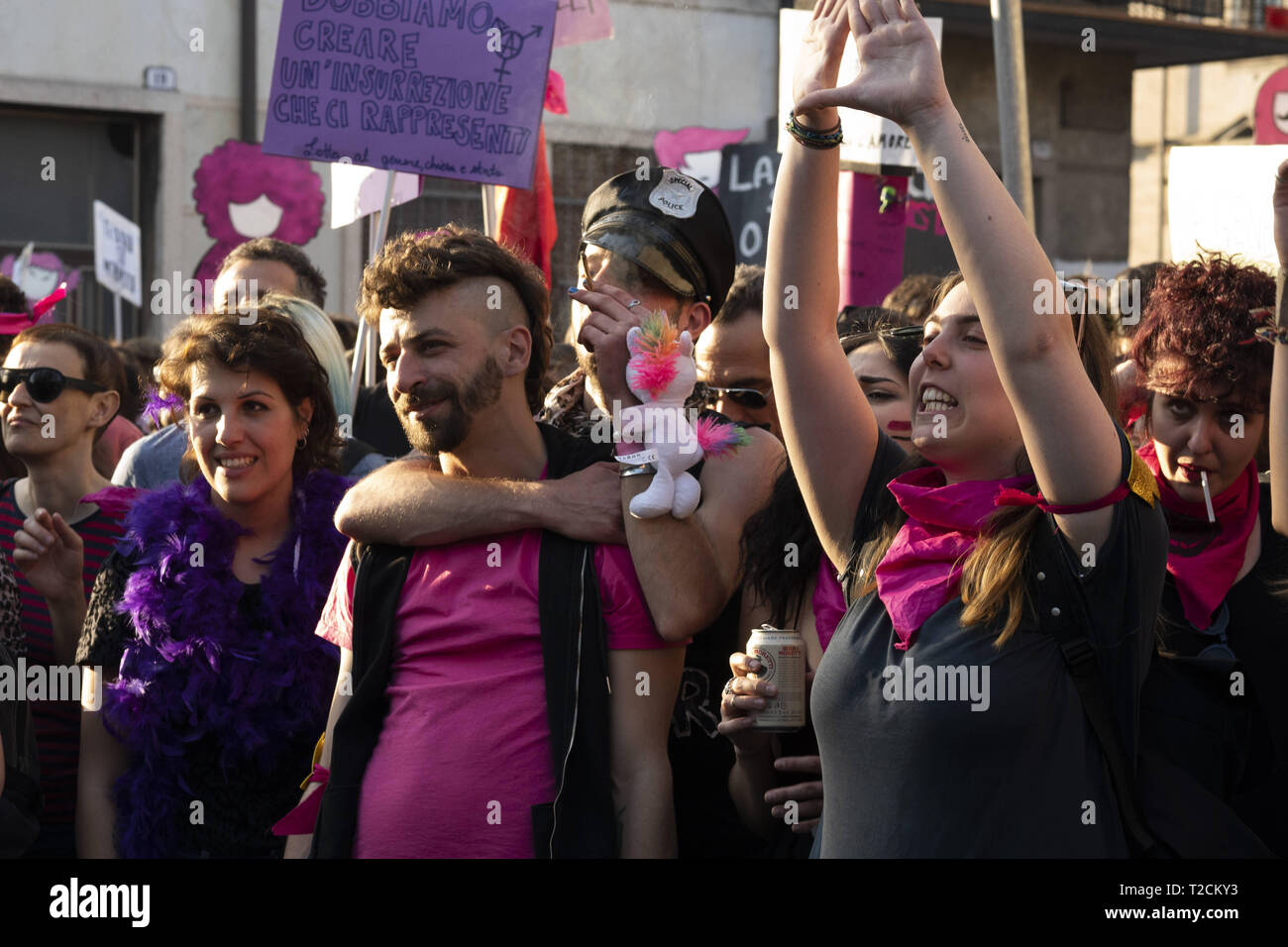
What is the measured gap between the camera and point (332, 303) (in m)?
12.9

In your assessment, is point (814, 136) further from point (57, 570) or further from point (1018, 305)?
point (57, 570)

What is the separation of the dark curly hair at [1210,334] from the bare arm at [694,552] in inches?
30.8

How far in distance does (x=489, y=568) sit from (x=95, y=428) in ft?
5.80

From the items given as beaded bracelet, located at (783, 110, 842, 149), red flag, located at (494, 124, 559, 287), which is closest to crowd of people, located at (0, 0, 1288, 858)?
beaded bracelet, located at (783, 110, 842, 149)

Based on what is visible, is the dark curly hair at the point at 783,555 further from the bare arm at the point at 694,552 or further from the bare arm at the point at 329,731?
the bare arm at the point at 329,731

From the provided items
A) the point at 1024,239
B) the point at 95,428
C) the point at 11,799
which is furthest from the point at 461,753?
the point at 95,428

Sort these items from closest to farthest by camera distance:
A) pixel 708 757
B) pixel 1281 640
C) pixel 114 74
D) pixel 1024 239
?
pixel 1024 239
pixel 1281 640
pixel 708 757
pixel 114 74

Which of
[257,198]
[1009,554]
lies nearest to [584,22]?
[1009,554]

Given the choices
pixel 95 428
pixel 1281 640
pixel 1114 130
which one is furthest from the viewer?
pixel 1114 130

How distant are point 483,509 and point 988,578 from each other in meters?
0.90

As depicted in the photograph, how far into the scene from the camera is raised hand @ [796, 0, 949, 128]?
2.23 meters

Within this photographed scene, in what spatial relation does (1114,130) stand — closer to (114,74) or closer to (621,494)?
(114,74)

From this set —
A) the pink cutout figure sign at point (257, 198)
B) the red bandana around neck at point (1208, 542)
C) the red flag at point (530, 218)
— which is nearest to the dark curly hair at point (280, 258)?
the red flag at point (530, 218)

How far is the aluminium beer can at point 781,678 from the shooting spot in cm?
259
